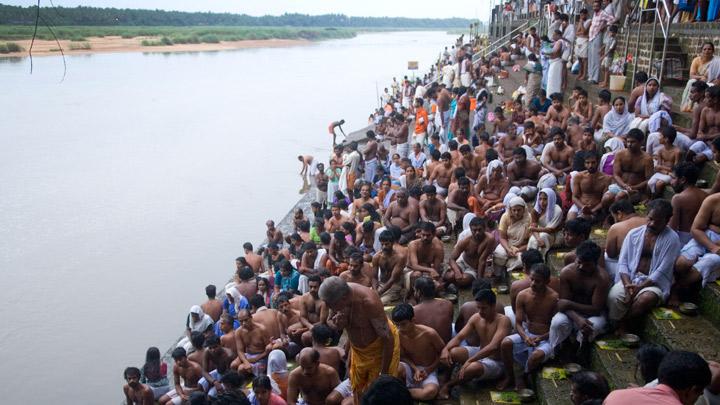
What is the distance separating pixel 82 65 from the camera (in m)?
51.4

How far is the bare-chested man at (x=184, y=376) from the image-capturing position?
601 cm

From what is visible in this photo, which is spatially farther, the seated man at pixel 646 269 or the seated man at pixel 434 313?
the seated man at pixel 434 313

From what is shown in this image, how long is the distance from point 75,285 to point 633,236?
11.4m

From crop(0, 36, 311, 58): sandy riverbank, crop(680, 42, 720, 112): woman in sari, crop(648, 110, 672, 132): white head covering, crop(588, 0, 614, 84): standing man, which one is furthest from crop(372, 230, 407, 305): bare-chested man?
crop(0, 36, 311, 58): sandy riverbank

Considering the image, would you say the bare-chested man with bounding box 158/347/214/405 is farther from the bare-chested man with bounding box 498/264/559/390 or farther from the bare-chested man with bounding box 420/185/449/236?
the bare-chested man with bounding box 498/264/559/390

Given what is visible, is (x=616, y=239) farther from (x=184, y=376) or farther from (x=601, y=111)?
(x=184, y=376)

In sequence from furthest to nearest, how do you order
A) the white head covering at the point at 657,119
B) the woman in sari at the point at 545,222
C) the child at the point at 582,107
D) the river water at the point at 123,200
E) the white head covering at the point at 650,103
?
the river water at the point at 123,200, the child at the point at 582,107, the white head covering at the point at 650,103, the white head covering at the point at 657,119, the woman in sari at the point at 545,222

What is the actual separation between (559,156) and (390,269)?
263cm

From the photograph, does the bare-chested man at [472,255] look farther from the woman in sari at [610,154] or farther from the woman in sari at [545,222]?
the woman in sari at [610,154]

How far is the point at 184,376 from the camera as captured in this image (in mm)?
6074

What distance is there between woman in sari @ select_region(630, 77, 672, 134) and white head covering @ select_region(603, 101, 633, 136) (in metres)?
0.15

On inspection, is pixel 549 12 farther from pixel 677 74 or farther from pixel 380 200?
pixel 380 200

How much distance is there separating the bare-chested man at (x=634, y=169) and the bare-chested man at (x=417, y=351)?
250 cm

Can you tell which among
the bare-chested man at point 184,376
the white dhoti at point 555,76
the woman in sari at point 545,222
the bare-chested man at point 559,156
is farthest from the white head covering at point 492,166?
the white dhoti at point 555,76
